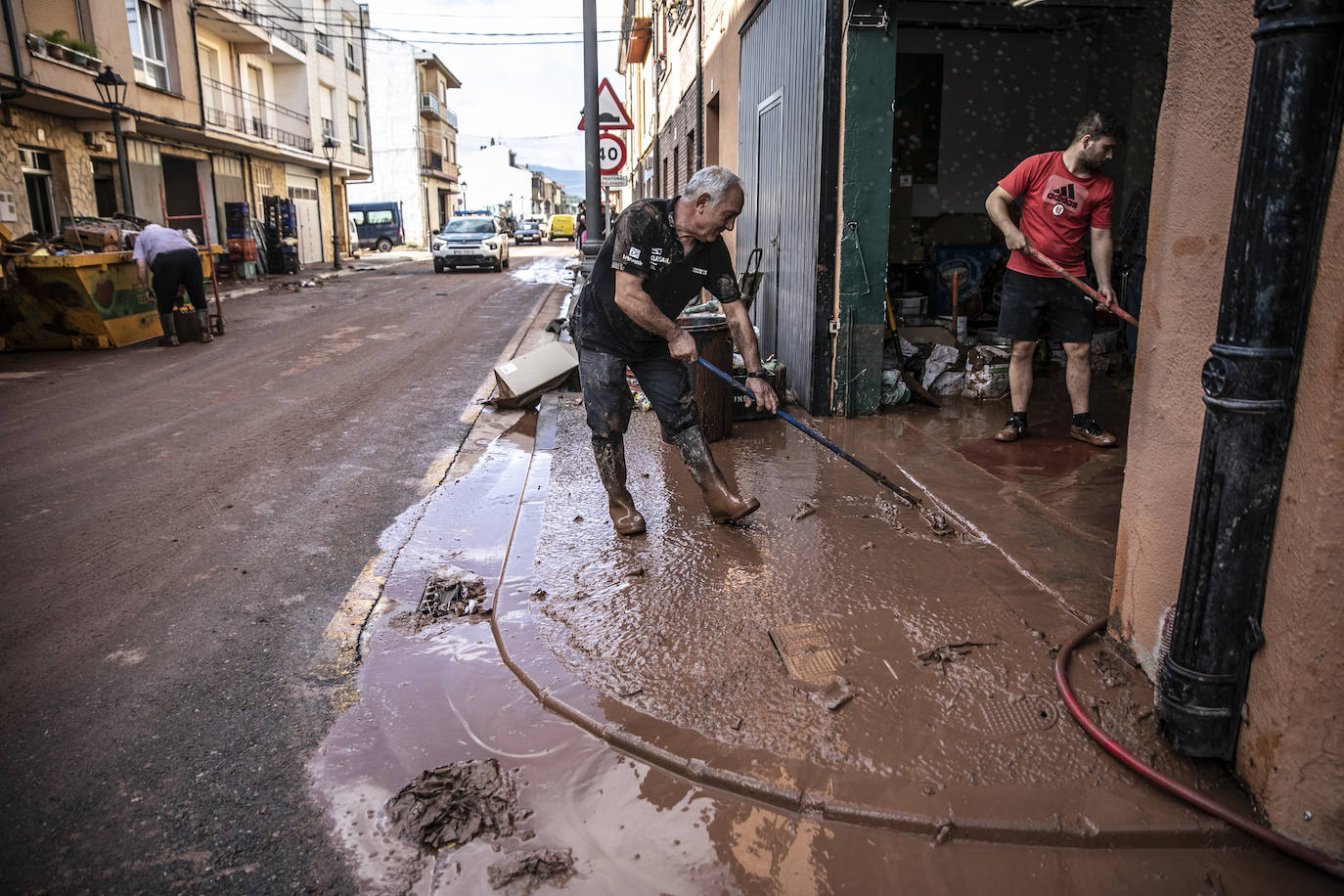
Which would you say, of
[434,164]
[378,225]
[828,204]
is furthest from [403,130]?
[828,204]

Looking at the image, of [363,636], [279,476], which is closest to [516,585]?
[363,636]

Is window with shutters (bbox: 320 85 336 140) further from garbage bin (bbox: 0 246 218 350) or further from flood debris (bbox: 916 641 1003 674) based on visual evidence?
flood debris (bbox: 916 641 1003 674)

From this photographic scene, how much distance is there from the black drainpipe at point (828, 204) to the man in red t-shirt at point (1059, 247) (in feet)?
3.97

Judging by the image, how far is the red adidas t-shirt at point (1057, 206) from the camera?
5.09m

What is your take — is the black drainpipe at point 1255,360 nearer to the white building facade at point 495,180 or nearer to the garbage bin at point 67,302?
the garbage bin at point 67,302

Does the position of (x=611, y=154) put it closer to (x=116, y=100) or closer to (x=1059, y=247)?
(x=1059, y=247)

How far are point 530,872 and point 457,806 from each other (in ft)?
1.09

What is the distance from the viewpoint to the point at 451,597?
143 inches

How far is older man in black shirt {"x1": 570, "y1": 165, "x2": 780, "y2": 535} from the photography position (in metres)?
3.81

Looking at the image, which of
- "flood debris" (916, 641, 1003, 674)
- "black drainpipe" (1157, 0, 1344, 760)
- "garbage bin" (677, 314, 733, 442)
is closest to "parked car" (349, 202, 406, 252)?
"garbage bin" (677, 314, 733, 442)

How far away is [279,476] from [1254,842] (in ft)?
17.0

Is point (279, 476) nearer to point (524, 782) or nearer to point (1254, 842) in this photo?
point (524, 782)

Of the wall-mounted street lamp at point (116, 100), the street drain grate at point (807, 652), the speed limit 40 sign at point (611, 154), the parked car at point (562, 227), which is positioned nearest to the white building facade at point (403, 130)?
the parked car at point (562, 227)

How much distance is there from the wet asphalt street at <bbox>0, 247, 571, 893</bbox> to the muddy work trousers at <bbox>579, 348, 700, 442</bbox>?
4.38ft
